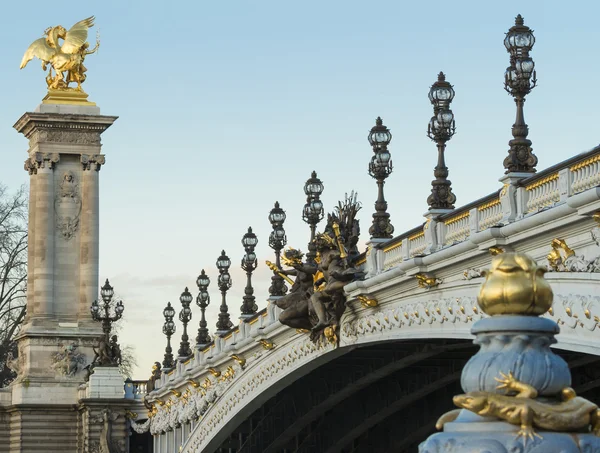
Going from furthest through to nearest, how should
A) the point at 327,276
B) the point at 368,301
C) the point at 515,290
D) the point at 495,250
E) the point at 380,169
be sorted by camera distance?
the point at 327,276, the point at 368,301, the point at 380,169, the point at 495,250, the point at 515,290

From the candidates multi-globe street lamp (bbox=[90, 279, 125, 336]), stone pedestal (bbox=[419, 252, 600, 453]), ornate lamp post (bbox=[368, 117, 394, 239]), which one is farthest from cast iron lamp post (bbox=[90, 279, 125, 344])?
stone pedestal (bbox=[419, 252, 600, 453])

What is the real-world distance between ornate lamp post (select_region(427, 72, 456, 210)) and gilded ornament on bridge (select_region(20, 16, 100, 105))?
53.2 meters

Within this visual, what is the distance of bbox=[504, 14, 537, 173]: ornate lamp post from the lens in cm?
2430

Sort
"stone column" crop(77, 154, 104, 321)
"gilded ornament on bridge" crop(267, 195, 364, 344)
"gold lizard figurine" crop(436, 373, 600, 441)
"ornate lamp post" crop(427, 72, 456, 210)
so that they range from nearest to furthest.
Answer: "gold lizard figurine" crop(436, 373, 600, 441), "ornate lamp post" crop(427, 72, 456, 210), "gilded ornament on bridge" crop(267, 195, 364, 344), "stone column" crop(77, 154, 104, 321)

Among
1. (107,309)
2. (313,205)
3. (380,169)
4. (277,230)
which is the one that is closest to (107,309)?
(107,309)

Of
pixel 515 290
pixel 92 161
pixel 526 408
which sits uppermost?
pixel 92 161

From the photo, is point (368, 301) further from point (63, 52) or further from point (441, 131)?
point (63, 52)

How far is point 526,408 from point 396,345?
3144 cm

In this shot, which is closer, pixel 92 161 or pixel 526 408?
pixel 526 408

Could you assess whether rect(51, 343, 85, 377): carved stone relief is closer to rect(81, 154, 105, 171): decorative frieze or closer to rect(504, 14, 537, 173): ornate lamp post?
rect(81, 154, 105, 171): decorative frieze

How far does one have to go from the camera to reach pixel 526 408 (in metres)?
7.45

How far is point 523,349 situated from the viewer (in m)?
7.67

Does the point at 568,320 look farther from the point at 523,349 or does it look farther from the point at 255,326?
the point at 255,326

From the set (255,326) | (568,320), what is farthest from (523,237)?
(255,326)
